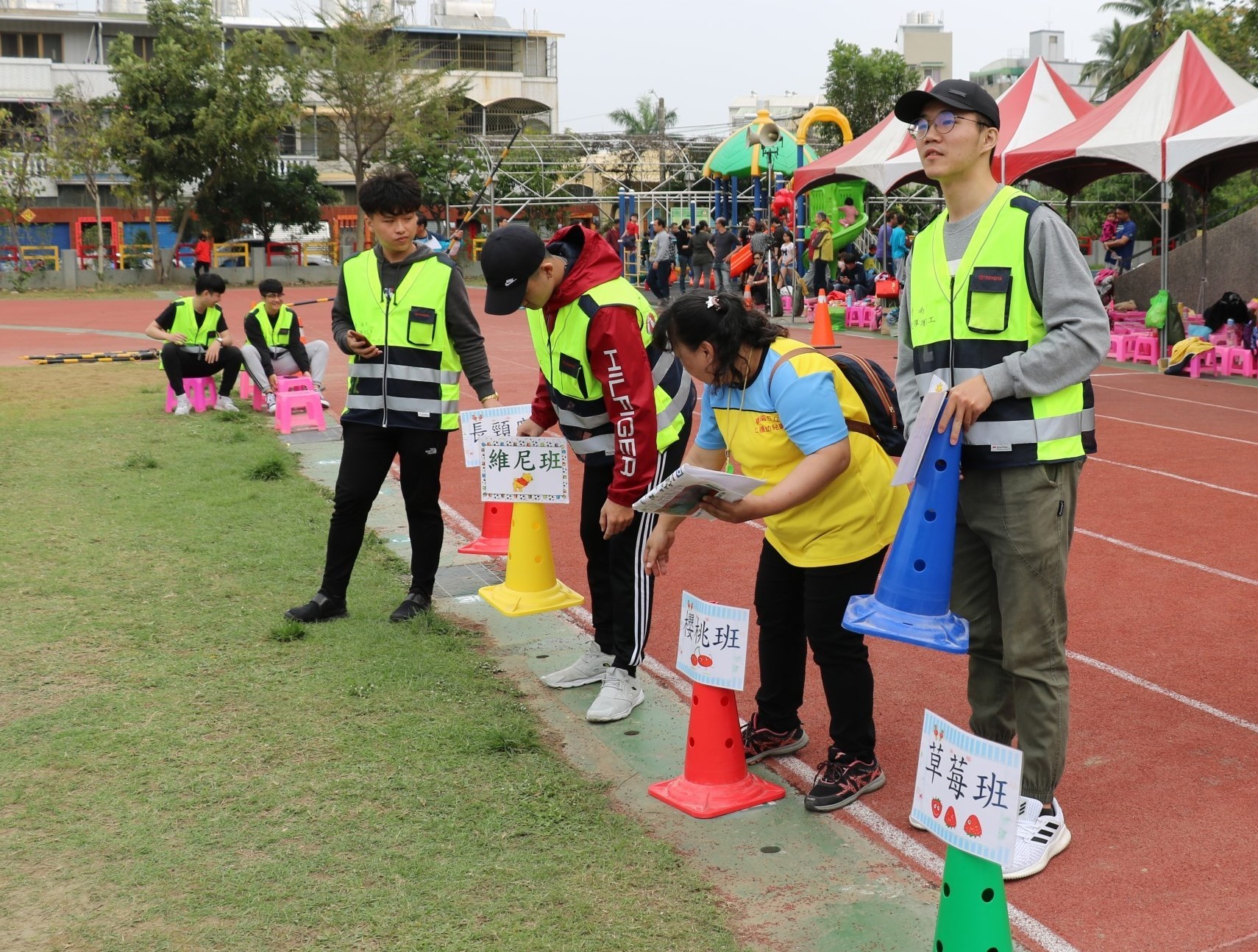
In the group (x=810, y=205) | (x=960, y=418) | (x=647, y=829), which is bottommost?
(x=647, y=829)

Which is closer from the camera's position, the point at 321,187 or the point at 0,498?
the point at 0,498

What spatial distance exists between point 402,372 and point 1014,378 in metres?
3.31

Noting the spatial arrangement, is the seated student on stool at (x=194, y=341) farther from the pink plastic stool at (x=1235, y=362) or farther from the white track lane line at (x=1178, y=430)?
the pink plastic stool at (x=1235, y=362)

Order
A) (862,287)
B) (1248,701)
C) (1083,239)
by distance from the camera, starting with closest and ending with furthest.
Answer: (1248,701) → (862,287) → (1083,239)

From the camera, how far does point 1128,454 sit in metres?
10.4

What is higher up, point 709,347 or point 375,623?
point 709,347

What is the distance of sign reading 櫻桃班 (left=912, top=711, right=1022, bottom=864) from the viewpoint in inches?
108

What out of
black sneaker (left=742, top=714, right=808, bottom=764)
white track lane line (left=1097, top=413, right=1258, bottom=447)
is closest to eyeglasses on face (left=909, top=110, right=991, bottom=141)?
black sneaker (left=742, top=714, right=808, bottom=764)

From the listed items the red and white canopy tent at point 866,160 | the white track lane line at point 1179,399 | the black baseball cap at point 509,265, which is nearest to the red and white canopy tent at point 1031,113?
the red and white canopy tent at point 866,160

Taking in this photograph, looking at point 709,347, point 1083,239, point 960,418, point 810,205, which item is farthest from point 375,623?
point 1083,239

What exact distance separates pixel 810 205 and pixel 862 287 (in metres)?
3.76

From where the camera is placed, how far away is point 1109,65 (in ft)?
188

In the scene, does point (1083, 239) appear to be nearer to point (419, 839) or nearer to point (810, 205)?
point (810, 205)

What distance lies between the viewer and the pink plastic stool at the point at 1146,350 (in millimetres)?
16500
